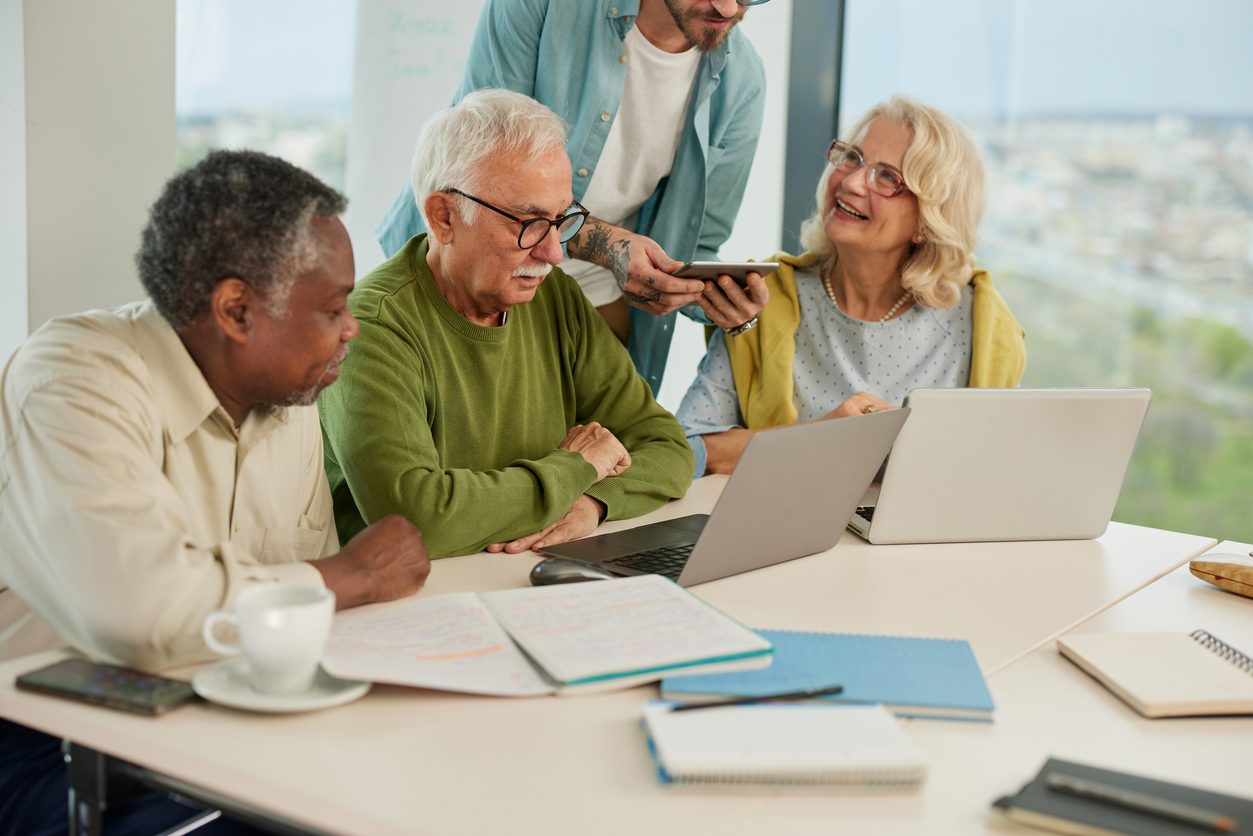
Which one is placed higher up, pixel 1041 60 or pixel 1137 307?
pixel 1041 60

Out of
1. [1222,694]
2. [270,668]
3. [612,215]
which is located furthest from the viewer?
[612,215]

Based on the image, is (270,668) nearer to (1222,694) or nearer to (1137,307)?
(1222,694)

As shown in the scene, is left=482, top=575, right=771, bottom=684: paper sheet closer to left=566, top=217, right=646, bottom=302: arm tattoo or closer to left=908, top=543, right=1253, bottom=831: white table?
left=908, top=543, right=1253, bottom=831: white table

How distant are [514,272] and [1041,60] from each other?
228 centimetres

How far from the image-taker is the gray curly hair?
1.46 m

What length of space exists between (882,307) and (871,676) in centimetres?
151

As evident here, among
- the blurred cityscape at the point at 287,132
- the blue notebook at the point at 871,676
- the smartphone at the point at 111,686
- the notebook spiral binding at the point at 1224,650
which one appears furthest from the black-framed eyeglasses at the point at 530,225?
the blurred cityscape at the point at 287,132

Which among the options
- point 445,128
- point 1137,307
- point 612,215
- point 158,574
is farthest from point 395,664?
point 1137,307

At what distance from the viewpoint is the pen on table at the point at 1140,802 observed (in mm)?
974

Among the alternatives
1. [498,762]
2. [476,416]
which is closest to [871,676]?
[498,762]

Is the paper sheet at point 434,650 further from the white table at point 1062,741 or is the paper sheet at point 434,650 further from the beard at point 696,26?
the beard at point 696,26

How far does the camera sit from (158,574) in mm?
1235

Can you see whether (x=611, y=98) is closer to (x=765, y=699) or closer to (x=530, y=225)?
(x=530, y=225)

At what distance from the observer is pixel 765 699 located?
1.18 meters
